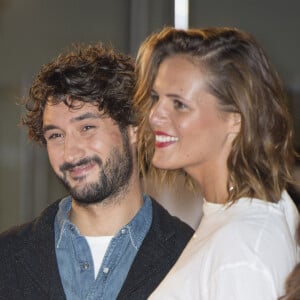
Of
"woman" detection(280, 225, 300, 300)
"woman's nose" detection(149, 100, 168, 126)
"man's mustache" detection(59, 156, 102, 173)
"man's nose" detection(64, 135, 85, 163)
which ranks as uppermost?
"woman's nose" detection(149, 100, 168, 126)

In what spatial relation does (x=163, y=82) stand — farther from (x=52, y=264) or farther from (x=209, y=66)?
(x=52, y=264)

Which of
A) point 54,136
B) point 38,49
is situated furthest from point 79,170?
point 38,49

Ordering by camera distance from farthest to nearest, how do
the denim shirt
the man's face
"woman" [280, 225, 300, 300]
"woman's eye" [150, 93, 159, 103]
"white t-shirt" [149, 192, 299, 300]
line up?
the man's face → the denim shirt → "woman's eye" [150, 93, 159, 103] → "white t-shirt" [149, 192, 299, 300] → "woman" [280, 225, 300, 300]

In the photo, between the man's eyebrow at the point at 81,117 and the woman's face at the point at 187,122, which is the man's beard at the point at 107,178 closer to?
the man's eyebrow at the point at 81,117

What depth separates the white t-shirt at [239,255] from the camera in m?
1.94

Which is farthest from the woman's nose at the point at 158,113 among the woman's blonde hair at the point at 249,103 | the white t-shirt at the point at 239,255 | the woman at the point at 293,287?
the woman at the point at 293,287

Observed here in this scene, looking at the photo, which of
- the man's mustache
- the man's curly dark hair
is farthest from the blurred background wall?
the man's mustache

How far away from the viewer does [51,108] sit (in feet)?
9.09

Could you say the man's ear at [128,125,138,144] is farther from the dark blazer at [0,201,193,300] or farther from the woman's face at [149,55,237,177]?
the woman's face at [149,55,237,177]

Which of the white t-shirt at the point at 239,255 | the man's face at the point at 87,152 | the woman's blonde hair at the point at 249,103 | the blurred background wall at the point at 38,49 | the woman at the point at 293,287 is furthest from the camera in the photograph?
the blurred background wall at the point at 38,49

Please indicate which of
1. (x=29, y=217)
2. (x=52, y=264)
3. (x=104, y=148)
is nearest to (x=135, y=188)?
(x=104, y=148)

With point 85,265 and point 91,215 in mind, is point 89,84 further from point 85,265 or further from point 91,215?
point 85,265

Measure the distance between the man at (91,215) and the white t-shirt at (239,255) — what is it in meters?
0.51

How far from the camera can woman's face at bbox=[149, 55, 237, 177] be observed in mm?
2145
